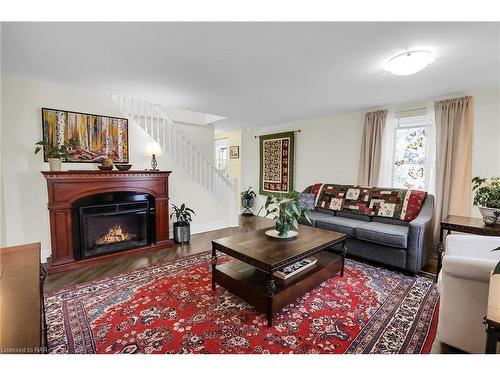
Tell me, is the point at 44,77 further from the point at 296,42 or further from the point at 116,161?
the point at 296,42

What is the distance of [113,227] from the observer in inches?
130

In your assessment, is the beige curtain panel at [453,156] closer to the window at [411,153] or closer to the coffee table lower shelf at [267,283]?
the window at [411,153]

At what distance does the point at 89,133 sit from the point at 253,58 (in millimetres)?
2505

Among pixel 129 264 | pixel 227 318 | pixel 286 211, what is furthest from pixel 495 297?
pixel 129 264

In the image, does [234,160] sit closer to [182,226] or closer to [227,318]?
[182,226]

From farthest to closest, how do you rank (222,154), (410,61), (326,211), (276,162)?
1. (222,154)
2. (276,162)
3. (326,211)
4. (410,61)

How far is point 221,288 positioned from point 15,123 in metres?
3.02

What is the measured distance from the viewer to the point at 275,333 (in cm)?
172

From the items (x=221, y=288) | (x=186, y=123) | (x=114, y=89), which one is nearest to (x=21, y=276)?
(x=221, y=288)

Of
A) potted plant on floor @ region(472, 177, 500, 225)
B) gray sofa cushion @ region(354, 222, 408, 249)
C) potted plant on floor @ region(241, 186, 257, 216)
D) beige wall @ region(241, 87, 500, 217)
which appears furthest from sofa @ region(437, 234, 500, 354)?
potted plant on floor @ region(241, 186, 257, 216)

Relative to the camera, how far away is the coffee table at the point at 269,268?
1.85m

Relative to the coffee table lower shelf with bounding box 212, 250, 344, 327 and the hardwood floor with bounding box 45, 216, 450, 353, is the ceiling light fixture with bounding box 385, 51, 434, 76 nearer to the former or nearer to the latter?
the coffee table lower shelf with bounding box 212, 250, 344, 327

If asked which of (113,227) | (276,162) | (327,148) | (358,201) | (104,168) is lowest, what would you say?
(113,227)

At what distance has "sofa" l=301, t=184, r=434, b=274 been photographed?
8.83ft
